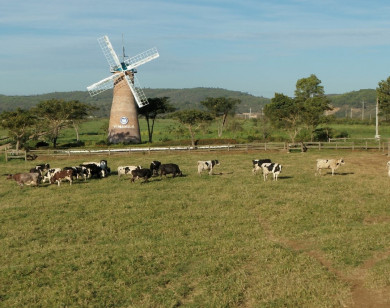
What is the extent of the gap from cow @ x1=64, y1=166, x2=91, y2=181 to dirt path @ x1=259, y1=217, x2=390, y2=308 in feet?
50.7

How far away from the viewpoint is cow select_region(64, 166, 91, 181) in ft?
87.0

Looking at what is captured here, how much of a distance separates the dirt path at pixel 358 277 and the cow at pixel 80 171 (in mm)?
15444

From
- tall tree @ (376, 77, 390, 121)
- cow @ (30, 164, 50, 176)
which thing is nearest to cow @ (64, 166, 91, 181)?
cow @ (30, 164, 50, 176)

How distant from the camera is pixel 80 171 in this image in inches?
1061

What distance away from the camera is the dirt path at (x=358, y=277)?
963 cm

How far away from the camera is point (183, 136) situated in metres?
71.9

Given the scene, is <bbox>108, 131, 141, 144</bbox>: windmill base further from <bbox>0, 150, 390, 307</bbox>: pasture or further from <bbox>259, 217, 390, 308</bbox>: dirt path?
<bbox>259, 217, 390, 308</bbox>: dirt path

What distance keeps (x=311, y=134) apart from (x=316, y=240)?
140 feet

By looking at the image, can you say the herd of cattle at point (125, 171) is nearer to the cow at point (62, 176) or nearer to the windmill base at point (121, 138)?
the cow at point (62, 176)

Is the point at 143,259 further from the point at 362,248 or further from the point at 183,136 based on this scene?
the point at 183,136

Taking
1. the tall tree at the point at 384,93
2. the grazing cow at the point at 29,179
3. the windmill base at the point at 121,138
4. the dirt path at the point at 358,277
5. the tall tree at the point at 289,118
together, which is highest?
the tall tree at the point at 384,93

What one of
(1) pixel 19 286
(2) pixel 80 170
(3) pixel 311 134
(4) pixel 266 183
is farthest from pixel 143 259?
(3) pixel 311 134

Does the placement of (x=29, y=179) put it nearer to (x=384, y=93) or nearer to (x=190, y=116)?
(x=190, y=116)

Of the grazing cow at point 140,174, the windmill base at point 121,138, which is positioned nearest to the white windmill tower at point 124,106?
the windmill base at point 121,138
